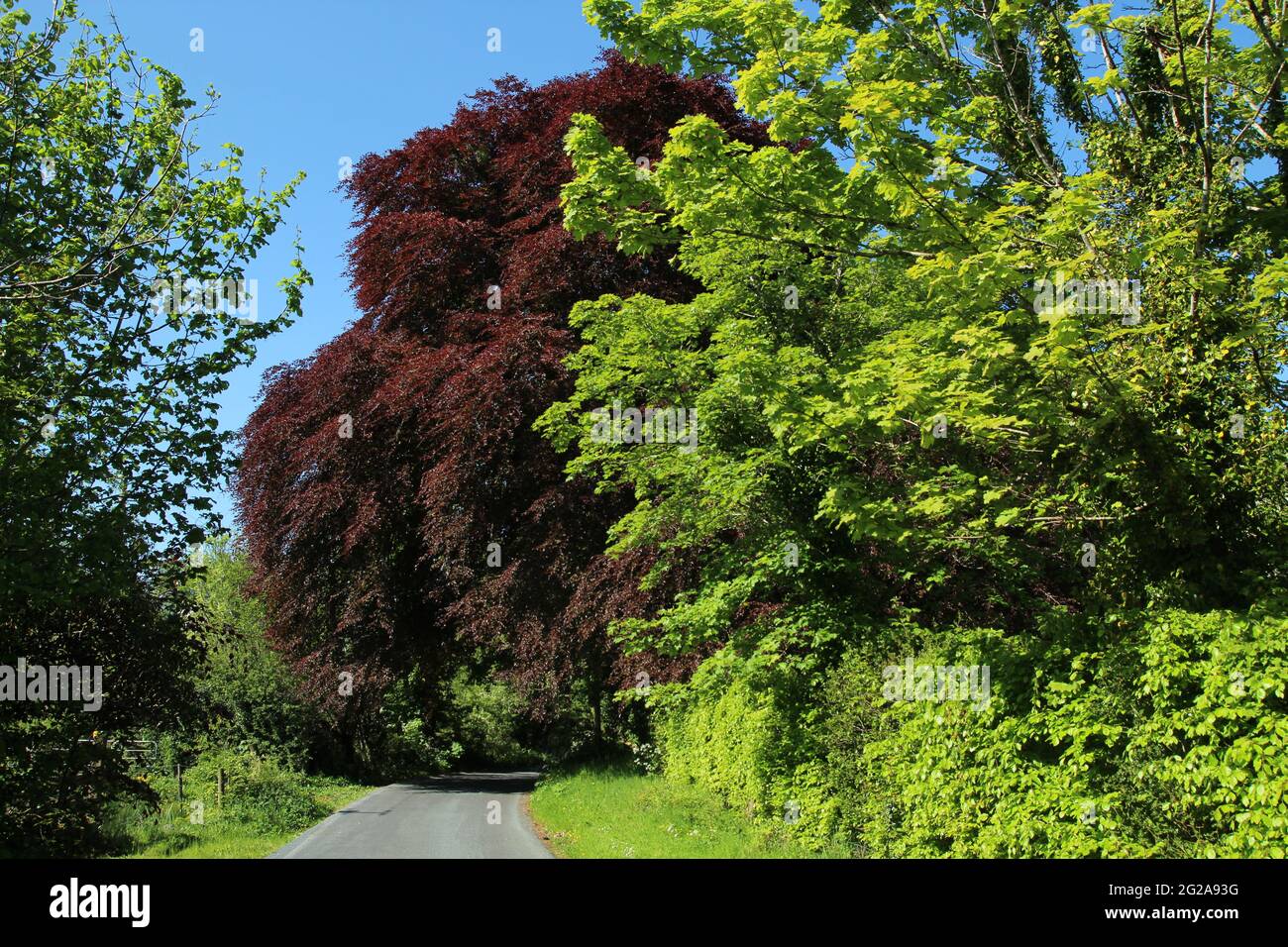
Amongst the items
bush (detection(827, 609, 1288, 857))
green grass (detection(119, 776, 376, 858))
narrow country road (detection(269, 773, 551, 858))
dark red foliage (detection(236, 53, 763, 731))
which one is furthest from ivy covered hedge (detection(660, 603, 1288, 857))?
green grass (detection(119, 776, 376, 858))

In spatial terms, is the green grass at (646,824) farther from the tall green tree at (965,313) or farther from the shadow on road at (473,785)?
the shadow on road at (473,785)

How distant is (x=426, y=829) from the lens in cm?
1377

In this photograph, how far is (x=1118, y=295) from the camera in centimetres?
700

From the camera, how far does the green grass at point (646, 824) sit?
9859 millimetres

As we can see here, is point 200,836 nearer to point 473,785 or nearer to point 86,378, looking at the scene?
point 86,378

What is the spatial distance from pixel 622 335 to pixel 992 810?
791cm

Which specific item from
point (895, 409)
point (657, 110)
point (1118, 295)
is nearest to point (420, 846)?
point (895, 409)

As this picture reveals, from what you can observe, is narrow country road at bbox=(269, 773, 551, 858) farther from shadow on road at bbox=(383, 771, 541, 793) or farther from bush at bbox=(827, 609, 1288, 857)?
bush at bbox=(827, 609, 1288, 857)

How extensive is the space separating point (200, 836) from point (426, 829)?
3174 mm

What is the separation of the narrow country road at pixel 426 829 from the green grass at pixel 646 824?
55cm

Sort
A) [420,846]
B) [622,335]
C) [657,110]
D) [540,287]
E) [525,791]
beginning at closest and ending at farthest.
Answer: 1. [420,846]
2. [622,335]
3. [540,287]
4. [657,110]
5. [525,791]

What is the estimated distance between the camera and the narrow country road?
1140 cm

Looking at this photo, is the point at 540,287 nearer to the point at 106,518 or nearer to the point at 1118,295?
the point at 106,518

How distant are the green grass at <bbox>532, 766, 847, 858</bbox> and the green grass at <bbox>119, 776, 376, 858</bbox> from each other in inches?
156
